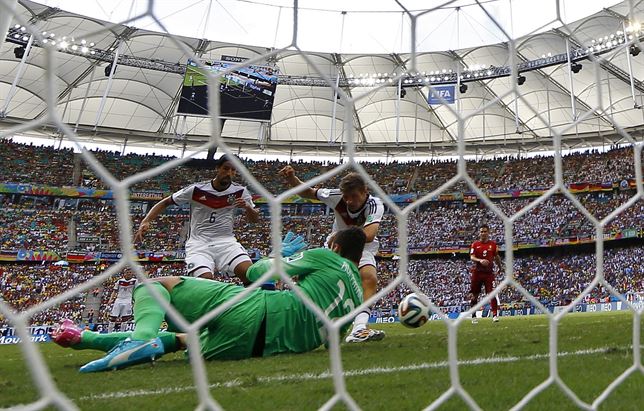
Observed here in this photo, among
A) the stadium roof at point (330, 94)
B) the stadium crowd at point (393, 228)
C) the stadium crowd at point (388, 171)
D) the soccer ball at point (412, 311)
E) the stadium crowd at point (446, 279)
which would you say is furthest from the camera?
the stadium crowd at point (388, 171)

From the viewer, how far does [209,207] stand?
16.4 feet

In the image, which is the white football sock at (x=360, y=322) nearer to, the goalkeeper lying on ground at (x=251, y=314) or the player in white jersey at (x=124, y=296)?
the goalkeeper lying on ground at (x=251, y=314)

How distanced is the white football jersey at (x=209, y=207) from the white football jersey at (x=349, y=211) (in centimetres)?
85

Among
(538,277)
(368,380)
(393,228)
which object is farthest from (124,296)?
(538,277)

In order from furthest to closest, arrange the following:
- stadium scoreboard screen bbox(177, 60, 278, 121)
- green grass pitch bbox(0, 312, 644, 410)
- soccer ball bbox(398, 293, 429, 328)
Answer: stadium scoreboard screen bbox(177, 60, 278, 121)
soccer ball bbox(398, 293, 429, 328)
green grass pitch bbox(0, 312, 644, 410)

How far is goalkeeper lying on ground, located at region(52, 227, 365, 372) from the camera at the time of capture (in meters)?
2.90

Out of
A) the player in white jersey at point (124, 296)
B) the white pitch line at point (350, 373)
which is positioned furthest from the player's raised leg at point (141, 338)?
the player in white jersey at point (124, 296)

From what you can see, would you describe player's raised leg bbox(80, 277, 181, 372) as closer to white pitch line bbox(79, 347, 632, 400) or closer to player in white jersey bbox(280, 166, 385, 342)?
white pitch line bbox(79, 347, 632, 400)

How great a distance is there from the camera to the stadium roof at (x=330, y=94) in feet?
68.5

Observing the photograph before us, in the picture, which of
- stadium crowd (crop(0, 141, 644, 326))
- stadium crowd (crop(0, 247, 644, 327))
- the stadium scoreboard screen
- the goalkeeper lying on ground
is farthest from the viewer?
the stadium scoreboard screen

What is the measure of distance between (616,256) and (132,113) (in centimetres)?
2064

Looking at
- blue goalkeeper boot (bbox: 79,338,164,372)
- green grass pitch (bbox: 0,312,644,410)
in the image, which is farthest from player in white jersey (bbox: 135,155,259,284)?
blue goalkeeper boot (bbox: 79,338,164,372)

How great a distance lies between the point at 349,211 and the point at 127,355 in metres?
2.00

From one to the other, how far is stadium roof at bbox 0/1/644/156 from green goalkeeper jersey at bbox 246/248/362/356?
16.3 m
